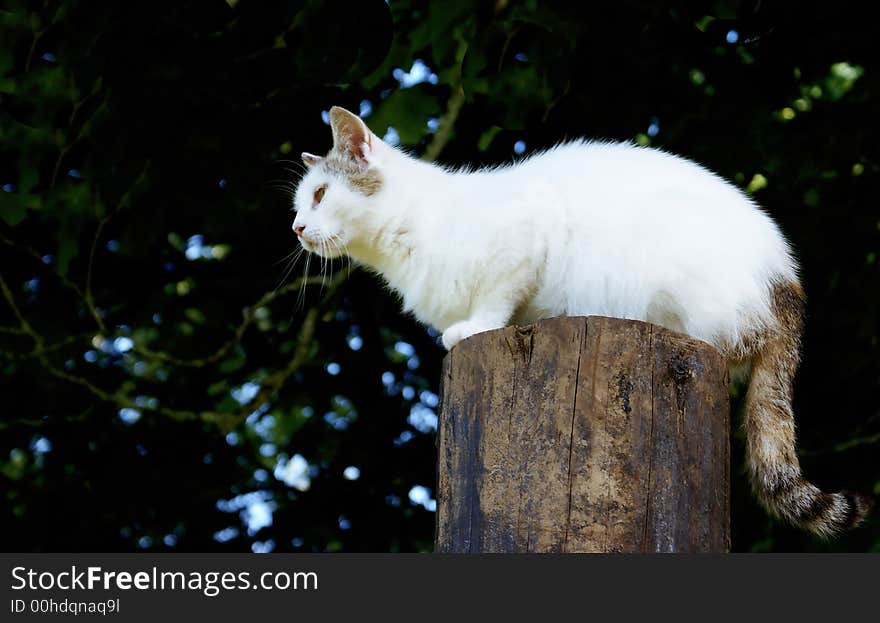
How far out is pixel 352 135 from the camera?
16.2 feet

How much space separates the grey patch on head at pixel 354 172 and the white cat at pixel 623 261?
97 millimetres

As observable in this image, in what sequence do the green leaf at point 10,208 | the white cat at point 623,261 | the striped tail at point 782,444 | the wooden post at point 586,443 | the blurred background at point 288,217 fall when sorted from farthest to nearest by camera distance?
1. the green leaf at point 10,208
2. the blurred background at point 288,217
3. the white cat at point 623,261
4. the striped tail at point 782,444
5. the wooden post at point 586,443

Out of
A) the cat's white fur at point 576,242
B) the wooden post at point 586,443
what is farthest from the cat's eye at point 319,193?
the wooden post at point 586,443

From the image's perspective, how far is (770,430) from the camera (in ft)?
13.5

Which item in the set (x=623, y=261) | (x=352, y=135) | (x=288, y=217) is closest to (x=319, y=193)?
(x=352, y=135)

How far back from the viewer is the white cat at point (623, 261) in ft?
13.3

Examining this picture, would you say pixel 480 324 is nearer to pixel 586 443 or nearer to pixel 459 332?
pixel 459 332

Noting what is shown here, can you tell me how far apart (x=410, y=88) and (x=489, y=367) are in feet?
8.42

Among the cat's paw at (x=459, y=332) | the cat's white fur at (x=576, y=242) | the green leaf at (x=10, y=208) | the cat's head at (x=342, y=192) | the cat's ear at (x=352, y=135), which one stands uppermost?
the green leaf at (x=10, y=208)

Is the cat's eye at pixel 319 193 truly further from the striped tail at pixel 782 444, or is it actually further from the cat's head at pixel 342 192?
the striped tail at pixel 782 444

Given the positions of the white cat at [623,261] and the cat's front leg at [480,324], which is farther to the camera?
the cat's front leg at [480,324]

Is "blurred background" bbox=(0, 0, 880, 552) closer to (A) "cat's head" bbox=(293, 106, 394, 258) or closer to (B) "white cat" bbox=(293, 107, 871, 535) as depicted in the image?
(A) "cat's head" bbox=(293, 106, 394, 258)

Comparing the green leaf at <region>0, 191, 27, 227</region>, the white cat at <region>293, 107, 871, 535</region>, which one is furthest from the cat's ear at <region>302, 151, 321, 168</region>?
the green leaf at <region>0, 191, 27, 227</region>

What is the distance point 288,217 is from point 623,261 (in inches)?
118
